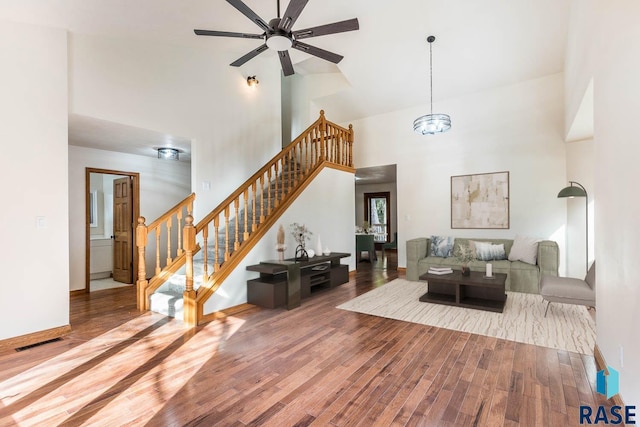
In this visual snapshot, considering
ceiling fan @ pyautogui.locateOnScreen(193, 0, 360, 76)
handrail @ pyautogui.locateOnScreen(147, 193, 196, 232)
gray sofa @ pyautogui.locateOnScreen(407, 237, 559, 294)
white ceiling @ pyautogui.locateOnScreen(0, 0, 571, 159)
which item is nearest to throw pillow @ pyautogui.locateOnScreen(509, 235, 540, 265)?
gray sofa @ pyautogui.locateOnScreen(407, 237, 559, 294)

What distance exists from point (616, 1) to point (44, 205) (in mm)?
5296

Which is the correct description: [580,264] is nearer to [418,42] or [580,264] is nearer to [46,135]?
[418,42]

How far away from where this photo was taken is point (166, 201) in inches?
259

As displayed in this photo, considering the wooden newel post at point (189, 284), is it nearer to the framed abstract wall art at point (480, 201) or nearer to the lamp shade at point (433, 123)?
the lamp shade at point (433, 123)

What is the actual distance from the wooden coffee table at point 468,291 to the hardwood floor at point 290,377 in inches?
41.4

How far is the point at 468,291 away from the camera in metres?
4.59

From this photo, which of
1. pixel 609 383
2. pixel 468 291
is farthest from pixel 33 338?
pixel 468 291

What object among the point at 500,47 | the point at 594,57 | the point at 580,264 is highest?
the point at 500,47

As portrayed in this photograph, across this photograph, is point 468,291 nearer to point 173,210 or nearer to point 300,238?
point 300,238

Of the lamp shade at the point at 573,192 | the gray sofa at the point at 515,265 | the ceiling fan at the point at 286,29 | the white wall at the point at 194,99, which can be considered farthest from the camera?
the gray sofa at the point at 515,265

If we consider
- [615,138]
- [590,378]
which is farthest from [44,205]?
[590,378]

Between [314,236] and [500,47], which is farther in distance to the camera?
[314,236]

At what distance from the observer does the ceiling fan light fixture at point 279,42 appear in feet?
9.99

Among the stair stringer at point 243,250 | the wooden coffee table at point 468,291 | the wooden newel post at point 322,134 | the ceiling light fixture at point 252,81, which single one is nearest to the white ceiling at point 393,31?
the ceiling light fixture at point 252,81
